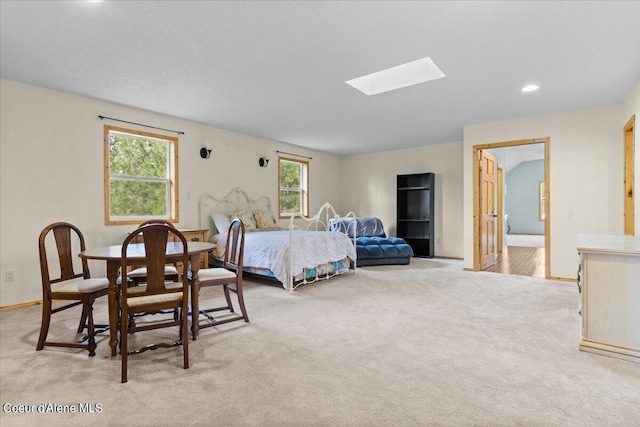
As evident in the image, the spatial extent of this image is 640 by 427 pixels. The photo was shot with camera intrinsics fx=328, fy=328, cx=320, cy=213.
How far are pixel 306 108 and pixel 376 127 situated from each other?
5.01 ft

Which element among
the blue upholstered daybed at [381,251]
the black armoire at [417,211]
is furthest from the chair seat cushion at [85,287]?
the black armoire at [417,211]

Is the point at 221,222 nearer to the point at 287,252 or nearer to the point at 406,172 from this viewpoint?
the point at 287,252

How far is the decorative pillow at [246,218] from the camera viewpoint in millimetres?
5304

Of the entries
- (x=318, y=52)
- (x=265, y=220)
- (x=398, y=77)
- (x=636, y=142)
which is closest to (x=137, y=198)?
(x=265, y=220)

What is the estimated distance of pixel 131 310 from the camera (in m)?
1.97

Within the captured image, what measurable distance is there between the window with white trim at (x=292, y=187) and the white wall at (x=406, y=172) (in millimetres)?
1403

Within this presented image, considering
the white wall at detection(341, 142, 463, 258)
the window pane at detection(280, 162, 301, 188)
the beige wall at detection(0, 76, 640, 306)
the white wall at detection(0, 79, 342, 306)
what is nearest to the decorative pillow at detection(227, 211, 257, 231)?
the beige wall at detection(0, 76, 640, 306)

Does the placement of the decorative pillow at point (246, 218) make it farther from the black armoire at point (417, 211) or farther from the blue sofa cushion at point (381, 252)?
the black armoire at point (417, 211)

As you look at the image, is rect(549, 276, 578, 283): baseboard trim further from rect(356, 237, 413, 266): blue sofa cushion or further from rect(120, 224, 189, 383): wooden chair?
rect(120, 224, 189, 383): wooden chair

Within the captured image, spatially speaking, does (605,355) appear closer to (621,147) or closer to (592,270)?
(592,270)

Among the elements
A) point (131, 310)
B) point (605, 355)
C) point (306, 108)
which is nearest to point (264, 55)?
point (306, 108)

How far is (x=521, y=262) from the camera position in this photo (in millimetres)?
6113

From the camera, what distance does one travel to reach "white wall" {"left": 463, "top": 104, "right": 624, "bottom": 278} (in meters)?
4.21

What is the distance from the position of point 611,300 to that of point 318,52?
2.89 meters
